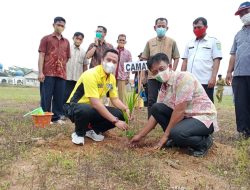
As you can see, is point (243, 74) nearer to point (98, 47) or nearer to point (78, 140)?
point (78, 140)

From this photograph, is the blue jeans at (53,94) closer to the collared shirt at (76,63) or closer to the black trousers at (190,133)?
the collared shirt at (76,63)

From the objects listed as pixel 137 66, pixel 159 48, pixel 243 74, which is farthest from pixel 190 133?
pixel 159 48

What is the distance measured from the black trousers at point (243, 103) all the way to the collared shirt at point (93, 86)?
5.98 ft

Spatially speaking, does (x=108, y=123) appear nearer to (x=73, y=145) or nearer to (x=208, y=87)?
(x=73, y=145)

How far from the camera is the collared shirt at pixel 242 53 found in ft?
16.1

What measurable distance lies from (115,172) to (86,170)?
0.26m

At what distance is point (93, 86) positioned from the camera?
403cm

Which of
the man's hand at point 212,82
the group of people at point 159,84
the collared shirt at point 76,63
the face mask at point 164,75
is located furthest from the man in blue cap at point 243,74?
the collared shirt at point 76,63

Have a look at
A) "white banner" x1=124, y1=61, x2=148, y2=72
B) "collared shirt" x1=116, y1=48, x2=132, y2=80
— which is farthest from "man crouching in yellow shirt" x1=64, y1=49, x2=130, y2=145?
"collared shirt" x1=116, y1=48, x2=132, y2=80

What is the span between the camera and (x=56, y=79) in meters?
6.21

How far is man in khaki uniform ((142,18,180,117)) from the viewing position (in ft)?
18.3

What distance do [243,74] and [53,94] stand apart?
3180 millimetres

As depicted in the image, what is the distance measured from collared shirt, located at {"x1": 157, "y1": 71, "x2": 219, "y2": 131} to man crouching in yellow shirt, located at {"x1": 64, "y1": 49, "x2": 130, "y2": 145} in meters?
0.59

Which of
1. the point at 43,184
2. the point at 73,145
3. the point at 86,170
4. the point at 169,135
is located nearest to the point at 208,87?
the point at 169,135
